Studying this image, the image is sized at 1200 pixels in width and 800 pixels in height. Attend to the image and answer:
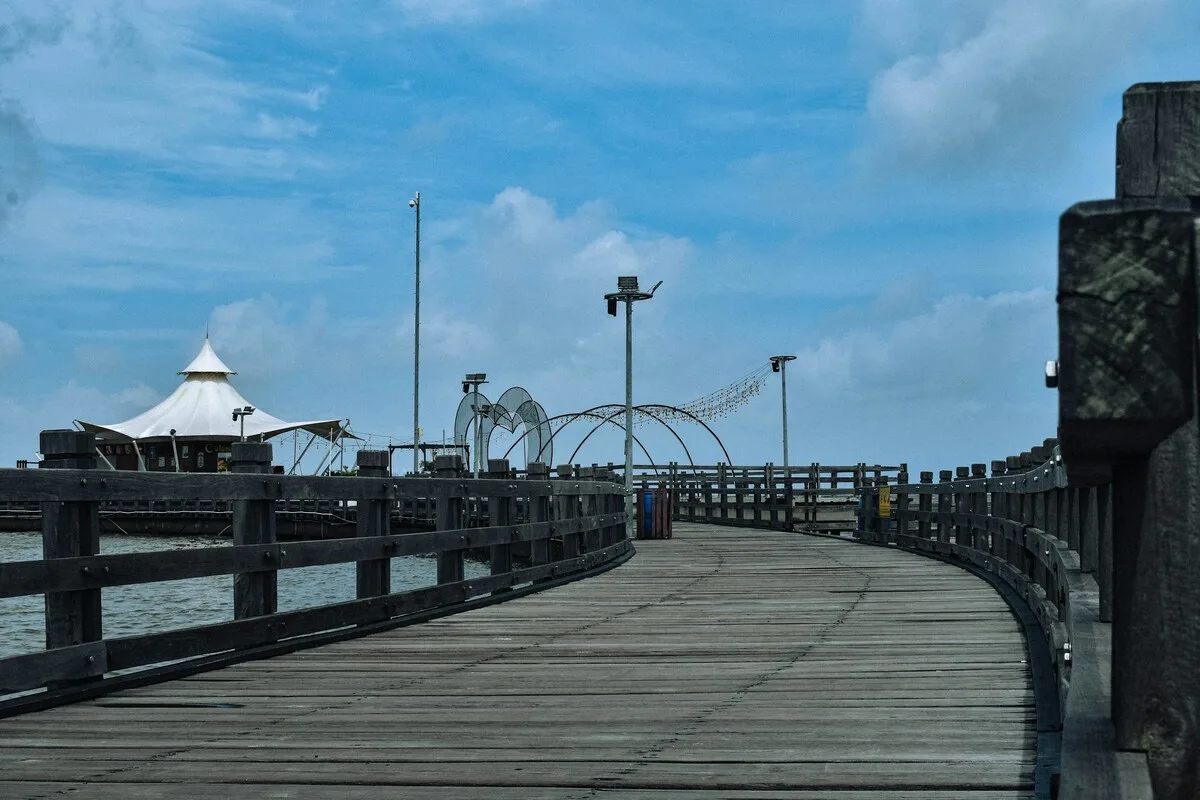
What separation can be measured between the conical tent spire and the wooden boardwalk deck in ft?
243

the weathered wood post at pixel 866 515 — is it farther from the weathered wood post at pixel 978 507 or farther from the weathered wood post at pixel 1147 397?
the weathered wood post at pixel 1147 397

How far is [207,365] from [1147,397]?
82940mm

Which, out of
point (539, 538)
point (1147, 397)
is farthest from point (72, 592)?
point (539, 538)

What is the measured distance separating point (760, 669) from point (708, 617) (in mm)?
3270

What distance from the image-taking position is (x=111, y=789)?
14.7ft

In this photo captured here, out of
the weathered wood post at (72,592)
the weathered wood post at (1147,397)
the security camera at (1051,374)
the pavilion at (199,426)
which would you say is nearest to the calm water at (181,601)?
the weathered wood post at (72,592)

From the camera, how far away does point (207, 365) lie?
Result: 81.6 m

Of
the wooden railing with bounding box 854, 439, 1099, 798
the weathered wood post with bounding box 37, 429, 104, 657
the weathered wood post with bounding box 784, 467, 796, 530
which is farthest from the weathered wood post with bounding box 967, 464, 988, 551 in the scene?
the weathered wood post with bounding box 784, 467, 796, 530

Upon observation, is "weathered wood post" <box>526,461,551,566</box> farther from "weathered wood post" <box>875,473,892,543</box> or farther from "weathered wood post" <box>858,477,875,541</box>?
"weathered wood post" <box>858,477,875,541</box>

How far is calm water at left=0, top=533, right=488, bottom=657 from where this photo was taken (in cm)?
2431

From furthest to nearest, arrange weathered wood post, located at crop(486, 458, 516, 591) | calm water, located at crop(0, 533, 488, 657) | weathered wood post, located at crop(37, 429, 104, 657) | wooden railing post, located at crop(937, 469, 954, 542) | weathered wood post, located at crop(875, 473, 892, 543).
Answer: weathered wood post, located at crop(875, 473, 892, 543), calm water, located at crop(0, 533, 488, 657), wooden railing post, located at crop(937, 469, 954, 542), weathered wood post, located at crop(486, 458, 516, 591), weathered wood post, located at crop(37, 429, 104, 657)

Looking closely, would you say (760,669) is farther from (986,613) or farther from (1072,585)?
(986,613)

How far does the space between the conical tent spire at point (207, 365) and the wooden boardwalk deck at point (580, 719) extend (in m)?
74.0

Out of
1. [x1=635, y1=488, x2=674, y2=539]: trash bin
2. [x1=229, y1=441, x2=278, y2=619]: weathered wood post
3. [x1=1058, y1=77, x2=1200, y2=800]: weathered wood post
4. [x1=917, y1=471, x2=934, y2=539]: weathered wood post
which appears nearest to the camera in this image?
[x1=1058, y1=77, x2=1200, y2=800]: weathered wood post
